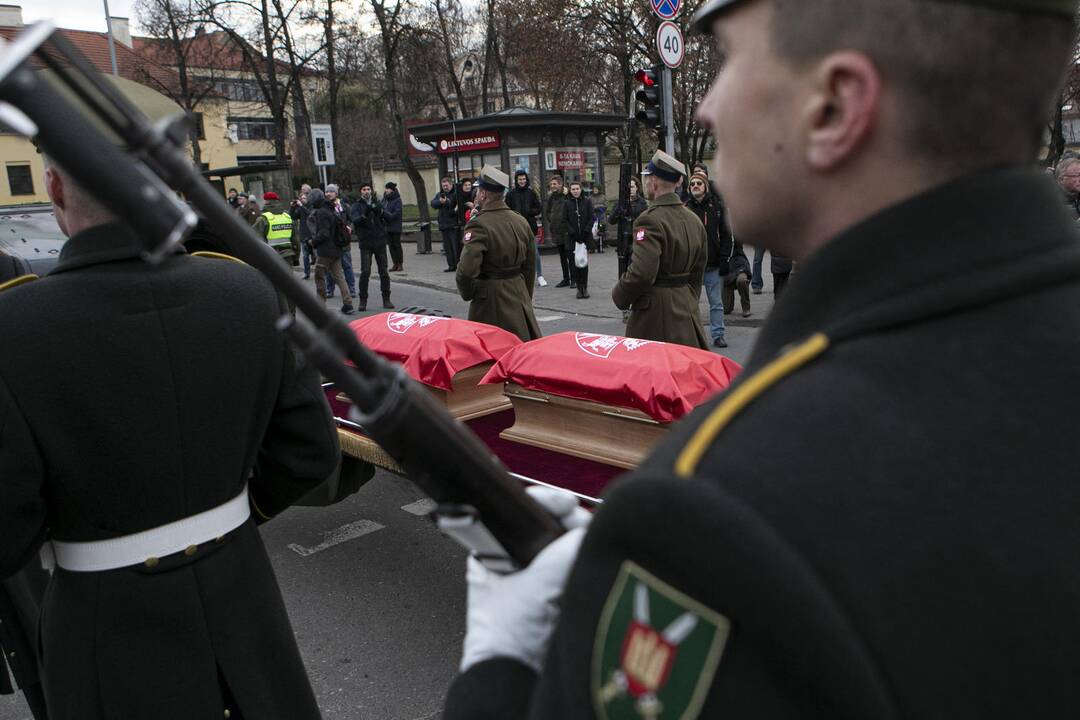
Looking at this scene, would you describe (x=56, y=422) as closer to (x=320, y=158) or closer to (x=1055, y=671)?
(x=1055, y=671)

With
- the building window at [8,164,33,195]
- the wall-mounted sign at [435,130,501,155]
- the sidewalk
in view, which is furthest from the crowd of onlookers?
the building window at [8,164,33,195]

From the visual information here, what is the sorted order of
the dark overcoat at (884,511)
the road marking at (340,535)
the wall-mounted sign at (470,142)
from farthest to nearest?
the wall-mounted sign at (470,142) < the road marking at (340,535) < the dark overcoat at (884,511)

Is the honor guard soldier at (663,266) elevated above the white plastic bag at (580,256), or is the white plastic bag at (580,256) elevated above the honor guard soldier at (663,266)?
the honor guard soldier at (663,266)

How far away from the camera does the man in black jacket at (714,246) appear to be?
9.72 metres

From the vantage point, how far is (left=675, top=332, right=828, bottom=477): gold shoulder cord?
745 millimetres

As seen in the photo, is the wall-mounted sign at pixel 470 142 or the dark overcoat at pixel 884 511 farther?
the wall-mounted sign at pixel 470 142

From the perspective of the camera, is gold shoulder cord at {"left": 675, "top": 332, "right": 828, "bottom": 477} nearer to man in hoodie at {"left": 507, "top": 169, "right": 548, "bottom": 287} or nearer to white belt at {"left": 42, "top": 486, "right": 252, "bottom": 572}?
white belt at {"left": 42, "top": 486, "right": 252, "bottom": 572}

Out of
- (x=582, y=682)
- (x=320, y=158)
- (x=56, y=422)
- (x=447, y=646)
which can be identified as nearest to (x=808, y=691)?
(x=582, y=682)

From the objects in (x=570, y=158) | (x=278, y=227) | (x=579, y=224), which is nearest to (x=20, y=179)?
(x=570, y=158)

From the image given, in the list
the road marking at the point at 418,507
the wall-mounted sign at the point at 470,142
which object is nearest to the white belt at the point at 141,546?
the road marking at the point at 418,507

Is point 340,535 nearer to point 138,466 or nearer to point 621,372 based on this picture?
point 621,372

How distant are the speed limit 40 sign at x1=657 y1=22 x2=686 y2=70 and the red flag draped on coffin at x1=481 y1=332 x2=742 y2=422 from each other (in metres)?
7.01

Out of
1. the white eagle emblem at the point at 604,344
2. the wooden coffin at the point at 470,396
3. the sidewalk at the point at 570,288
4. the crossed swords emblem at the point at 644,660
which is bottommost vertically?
the sidewalk at the point at 570,288

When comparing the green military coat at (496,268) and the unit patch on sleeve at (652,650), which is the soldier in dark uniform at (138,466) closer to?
the unit patch on sleeve at (652,650)
